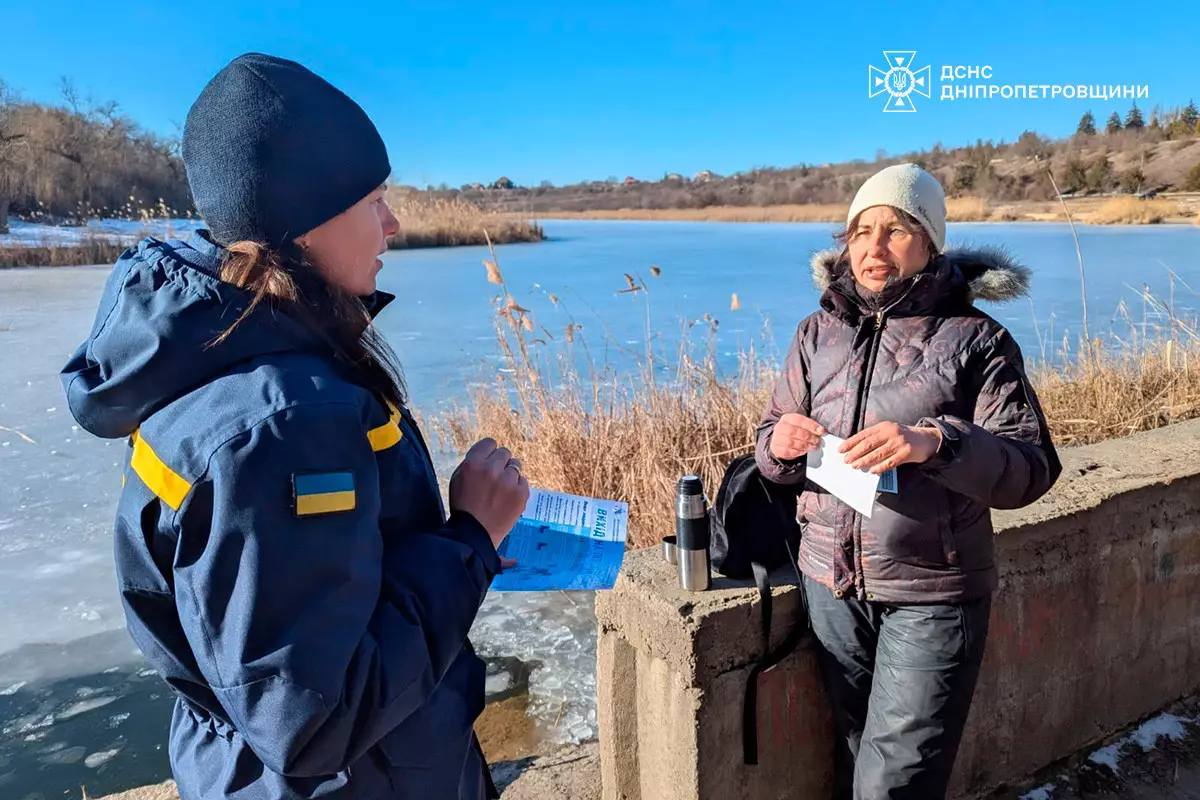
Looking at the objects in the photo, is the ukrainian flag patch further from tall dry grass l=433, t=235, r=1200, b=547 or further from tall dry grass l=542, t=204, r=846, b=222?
tall dry grass l=542, t=204, r=846, b=222

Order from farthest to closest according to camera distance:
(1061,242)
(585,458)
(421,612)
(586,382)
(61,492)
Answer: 1. (1061,242)
2. (586,382)
3. (61,492)
4. (585,458)
5. (421,612)

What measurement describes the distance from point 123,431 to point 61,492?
5182 millimetres

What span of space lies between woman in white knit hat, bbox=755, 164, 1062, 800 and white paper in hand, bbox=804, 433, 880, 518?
3 centimetres

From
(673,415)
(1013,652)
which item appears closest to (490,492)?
(1013,652)

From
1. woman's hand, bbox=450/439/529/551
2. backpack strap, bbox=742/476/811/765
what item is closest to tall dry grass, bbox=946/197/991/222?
backpack strap, bbox=742/476/811/765

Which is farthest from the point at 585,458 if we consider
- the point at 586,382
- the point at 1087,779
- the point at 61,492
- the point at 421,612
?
the point at 421,612

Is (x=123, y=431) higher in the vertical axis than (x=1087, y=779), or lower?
higher

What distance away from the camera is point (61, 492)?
17.1ft

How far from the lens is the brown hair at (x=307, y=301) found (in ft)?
3.04

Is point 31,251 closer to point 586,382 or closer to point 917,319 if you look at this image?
point 586,382

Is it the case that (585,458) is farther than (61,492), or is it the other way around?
(61,492)

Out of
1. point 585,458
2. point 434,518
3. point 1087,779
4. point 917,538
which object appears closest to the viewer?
point 434,518

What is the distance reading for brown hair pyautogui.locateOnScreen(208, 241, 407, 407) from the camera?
0.93 m

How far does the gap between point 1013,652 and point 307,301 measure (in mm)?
2126
